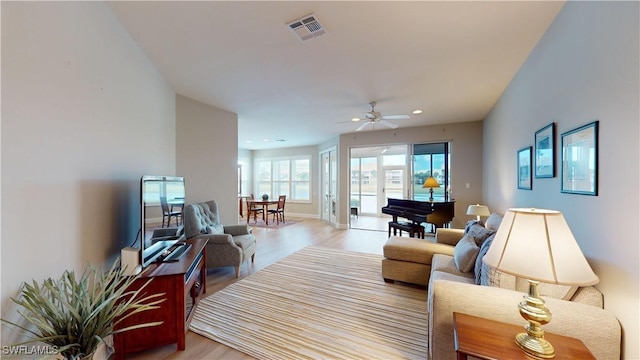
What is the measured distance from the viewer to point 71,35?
1495 millimetres

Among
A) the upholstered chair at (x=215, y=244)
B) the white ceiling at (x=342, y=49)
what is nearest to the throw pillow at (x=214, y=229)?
the upholstered chair at (x=215, y=244)

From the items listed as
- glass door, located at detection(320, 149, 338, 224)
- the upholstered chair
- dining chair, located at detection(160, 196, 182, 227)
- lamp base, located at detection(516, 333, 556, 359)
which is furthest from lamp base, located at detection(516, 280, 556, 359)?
glass door, located at detection(320, 149, 338, 224)

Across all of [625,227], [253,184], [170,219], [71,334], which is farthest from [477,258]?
[253,184]

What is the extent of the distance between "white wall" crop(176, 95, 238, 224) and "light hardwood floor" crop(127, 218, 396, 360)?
1.10 metres

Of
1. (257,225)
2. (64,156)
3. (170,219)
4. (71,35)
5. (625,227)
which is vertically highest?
(71,35)

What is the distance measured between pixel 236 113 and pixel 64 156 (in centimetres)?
331

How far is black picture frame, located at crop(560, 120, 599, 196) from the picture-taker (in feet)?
4.66

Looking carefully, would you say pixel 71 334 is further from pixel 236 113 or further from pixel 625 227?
pixel 236 113

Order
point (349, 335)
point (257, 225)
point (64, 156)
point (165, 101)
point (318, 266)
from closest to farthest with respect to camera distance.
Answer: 1. point (64, 156)
2. point (349, 335)
3. point (165, 101)
4. point (318, 266)
5. point (257, 225)

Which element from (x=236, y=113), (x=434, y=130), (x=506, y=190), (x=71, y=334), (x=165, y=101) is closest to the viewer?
(x=71, y=334)

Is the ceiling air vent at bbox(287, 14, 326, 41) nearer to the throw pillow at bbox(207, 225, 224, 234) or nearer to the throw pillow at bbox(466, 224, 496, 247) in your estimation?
the throw pillow at bbox(466, 224, 496, 247)

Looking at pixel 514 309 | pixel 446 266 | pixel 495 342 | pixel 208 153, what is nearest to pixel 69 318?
pixel 495 342

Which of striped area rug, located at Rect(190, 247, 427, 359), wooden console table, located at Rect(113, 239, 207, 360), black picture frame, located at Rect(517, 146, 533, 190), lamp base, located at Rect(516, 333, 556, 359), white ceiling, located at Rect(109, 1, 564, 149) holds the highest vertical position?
white ceiling, located at Rect(109, 1, 564, 149)

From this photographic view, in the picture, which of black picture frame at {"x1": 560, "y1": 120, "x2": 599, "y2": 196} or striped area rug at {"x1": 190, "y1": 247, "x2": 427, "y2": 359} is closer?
black picture frame at {"x1": 560, "y1": 120, "x2": 599, "y2": 196}
